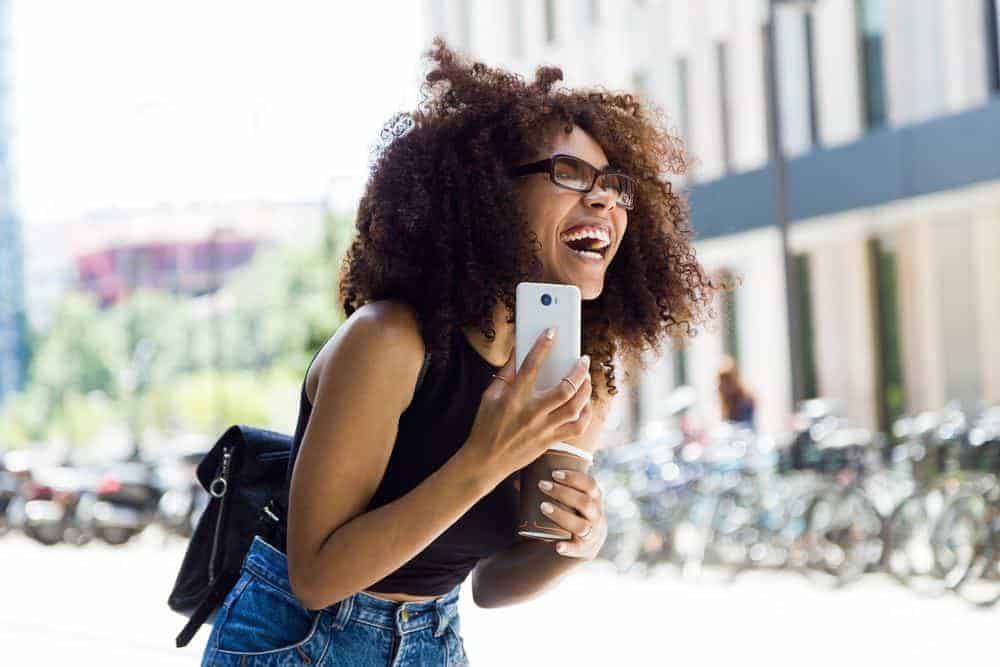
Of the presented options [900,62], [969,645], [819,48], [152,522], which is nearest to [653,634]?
[969,645]

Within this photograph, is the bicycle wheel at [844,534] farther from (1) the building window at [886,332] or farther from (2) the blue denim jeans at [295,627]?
(2) the blue denim jeans at [295,627]

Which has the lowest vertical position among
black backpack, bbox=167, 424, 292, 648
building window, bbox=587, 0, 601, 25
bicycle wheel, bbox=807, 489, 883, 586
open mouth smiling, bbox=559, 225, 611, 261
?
bicycle wheel, bbox=807, 489, 883, 586

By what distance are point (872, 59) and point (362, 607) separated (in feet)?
55.3

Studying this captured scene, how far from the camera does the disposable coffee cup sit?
2072 mm

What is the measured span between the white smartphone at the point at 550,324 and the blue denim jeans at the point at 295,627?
0.40 m

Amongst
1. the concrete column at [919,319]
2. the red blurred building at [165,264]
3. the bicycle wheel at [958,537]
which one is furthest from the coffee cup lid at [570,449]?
the red blurred building at [165,264]

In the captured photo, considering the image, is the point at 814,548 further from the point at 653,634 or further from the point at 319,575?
the point at 319,575

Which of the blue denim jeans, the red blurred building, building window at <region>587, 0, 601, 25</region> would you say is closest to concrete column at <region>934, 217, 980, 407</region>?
building window at <region>587, 0, 601, 25</region>

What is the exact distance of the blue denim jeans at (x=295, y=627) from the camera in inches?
82.7

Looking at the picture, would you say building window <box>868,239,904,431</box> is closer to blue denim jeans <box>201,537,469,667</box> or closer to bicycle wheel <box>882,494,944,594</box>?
bicycle wheel <box>882,494,944,594</box>

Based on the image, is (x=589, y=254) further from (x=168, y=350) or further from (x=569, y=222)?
(x=168, y=350)

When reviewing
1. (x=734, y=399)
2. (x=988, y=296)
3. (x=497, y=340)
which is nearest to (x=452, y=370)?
(x=497, y=340)

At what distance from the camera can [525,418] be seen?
Result: 1.92 m

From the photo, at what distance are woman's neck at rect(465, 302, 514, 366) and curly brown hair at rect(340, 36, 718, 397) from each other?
0.06ft
